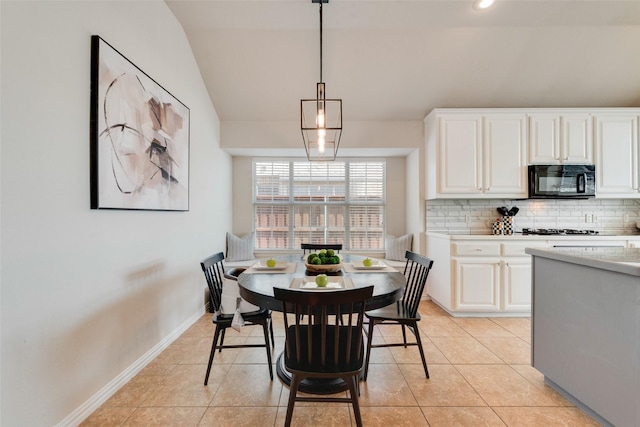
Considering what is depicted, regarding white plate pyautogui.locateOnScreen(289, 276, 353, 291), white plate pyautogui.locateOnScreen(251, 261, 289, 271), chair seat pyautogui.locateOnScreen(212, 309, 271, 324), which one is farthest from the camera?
white plate pyautogui.locateOnScreen(251, 261, 289, 271)

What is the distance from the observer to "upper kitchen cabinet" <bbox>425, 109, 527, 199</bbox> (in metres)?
3.51

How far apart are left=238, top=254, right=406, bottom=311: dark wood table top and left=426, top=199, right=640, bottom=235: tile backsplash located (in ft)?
7.31

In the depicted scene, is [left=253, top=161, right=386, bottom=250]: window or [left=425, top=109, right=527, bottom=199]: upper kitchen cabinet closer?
[left=425, top=109, right=527, bottom=199]: upper kitchen cabinet

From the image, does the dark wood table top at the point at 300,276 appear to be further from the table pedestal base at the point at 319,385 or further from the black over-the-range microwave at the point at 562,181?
the black over-the-range microwave at the point at 562,181

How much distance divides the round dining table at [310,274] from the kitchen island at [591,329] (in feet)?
3.19

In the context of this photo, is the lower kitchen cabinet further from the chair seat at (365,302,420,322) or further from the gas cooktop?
→ the chair seat at (365,302,420,322)

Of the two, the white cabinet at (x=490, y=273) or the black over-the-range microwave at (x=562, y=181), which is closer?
the white cabinet at (x=490, y=273)

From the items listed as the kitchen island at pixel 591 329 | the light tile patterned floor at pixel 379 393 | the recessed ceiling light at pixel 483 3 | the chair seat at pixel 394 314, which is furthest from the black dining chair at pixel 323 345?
the recessed ceiling light at pixel 483 3

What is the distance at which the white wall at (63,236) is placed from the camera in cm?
135

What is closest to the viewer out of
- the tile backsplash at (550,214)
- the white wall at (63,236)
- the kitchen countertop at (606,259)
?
the white wall at (63,236)

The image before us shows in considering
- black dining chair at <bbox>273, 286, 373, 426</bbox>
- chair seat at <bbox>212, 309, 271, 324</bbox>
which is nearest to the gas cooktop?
black dining chair at <bbox>273, 286, 373, 426</bbox>

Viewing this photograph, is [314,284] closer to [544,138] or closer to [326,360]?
[326,360]

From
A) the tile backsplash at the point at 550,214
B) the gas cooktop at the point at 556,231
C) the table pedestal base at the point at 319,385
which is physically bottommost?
the table pedestal base at the point at 319,385

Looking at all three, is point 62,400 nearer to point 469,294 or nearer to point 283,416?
point 283,416
